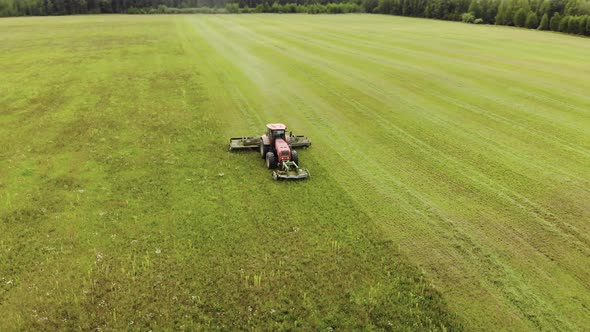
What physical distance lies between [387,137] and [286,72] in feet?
63.1

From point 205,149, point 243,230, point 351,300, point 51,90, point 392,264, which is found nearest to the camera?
point 351,300

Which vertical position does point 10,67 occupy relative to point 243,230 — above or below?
above

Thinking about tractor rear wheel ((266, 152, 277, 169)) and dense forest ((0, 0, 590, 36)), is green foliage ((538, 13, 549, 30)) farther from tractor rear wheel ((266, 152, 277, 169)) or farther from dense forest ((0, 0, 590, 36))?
tractor rear wheel ((266, 152, 277, 169))

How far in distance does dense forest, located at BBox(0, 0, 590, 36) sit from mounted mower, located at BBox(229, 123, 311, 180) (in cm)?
7504

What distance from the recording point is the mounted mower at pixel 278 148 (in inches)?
667

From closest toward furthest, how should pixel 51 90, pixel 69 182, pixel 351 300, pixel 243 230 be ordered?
pixel 351 300 → pixel 243 230 → pixel 69 182 → pixel 51 90

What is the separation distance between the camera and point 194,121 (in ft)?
79.6

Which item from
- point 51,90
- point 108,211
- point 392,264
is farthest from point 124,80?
point 392,264

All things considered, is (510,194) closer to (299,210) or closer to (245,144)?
(299,210)

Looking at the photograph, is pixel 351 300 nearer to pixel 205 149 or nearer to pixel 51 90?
pixel 205 149

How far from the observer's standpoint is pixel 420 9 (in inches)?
5133

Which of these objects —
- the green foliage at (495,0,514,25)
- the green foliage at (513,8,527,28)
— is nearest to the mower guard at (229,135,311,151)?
the green foliage at (513,8,527,28)

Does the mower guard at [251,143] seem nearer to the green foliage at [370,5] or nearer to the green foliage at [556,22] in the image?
the green foliage at [556,22]

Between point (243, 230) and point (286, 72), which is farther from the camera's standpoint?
point (286, 72)
